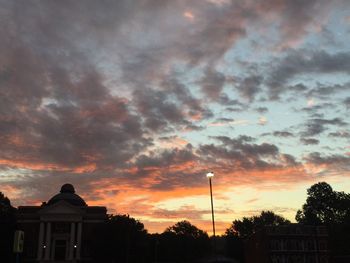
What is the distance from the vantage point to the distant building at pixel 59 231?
97688 millimetres

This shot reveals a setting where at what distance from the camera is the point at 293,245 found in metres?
83.2

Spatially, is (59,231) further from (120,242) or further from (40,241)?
(120,242)

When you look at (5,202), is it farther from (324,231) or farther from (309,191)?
(309,191)

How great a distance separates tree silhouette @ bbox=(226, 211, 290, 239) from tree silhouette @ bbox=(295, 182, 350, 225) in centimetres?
1178

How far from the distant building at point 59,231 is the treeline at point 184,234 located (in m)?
5.97

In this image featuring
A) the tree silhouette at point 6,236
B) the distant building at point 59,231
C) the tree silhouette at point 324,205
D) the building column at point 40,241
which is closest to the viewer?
the tree silhouette at point 6,236

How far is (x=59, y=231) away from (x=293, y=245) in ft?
178

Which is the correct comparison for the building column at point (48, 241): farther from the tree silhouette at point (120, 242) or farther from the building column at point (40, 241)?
the tree silhouette at point (120, 242)

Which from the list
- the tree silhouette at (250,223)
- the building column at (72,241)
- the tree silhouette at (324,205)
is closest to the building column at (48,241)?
the building column at (72,241)

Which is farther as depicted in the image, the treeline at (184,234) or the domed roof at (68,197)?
the domed roof at (68,197)

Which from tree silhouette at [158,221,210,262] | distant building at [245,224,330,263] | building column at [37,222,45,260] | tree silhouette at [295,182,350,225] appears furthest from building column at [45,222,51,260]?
tree silhouette at [295,182,350,225]

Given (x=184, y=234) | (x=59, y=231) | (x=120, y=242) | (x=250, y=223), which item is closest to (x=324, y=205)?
(x=250, y=223)

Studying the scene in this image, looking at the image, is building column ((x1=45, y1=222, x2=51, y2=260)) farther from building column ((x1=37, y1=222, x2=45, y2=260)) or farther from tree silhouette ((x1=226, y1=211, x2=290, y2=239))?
tree silhouette ((x1=226, y1=211, x2=290, y2=239))

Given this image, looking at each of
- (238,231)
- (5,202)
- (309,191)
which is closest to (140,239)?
(5,202)
